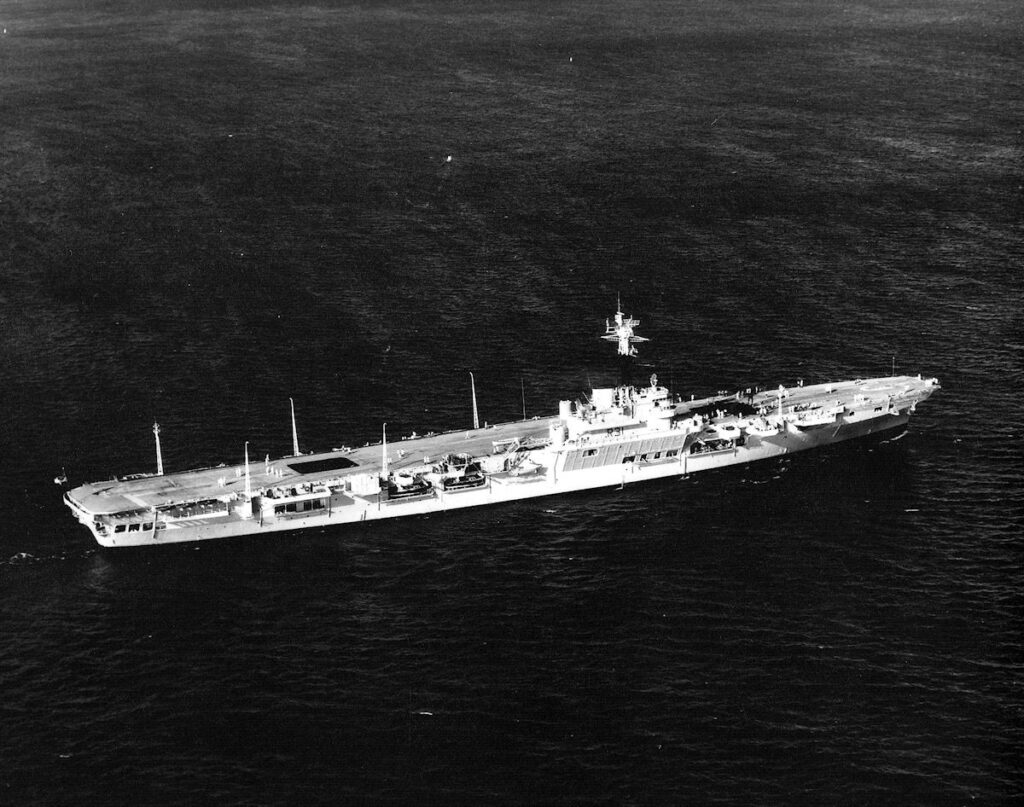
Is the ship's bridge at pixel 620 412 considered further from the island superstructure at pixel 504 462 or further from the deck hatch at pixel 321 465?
the deck hatch at pixel 321 465

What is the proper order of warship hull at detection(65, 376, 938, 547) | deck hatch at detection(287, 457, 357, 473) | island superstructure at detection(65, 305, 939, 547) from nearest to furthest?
warship hull at detection(65, 376, 938, 547), island superstructure at detection(65, 305, 939, 547), deck hatch at detection(287, 457, 357, 473)

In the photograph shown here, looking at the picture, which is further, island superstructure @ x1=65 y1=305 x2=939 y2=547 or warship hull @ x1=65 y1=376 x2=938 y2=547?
island superstructure @ x1=65 y1=305 x2=939 y2=547

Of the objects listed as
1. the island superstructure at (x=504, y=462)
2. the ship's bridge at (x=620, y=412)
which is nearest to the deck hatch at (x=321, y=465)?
the island superstructure at (x=504, y=462)

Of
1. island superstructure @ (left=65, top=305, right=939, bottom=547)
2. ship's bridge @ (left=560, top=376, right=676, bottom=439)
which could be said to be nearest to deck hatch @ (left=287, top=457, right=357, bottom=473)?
island superstructure @ (left=65, top=305, right=939, bottom=547)

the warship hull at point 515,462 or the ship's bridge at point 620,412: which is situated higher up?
the ship's bridge at point 620,412

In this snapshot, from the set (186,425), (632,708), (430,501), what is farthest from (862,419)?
(186,425)

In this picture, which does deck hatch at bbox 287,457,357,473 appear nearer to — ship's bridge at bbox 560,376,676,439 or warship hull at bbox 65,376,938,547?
warship hull at bbox 65,376,938,547

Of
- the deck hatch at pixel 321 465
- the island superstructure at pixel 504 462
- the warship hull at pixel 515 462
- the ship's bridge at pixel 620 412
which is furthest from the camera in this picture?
the ship's bridge at pixel 620 412

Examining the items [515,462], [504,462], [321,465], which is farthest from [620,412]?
[321,465]

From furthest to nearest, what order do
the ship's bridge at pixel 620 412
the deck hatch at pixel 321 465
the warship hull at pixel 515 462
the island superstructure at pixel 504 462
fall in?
the ship's bridge at pixel 620 412 < the deck hatch at pixel 321 465 < the island superstructure at pixel 504 462 < the warship hull at pixel 515 462

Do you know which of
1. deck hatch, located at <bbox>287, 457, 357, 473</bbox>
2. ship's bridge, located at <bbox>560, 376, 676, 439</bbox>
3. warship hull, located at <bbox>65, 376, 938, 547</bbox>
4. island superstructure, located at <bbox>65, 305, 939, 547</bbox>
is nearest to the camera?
warship hull, located at <bbox>65, 376, 938, 547</bbox>
